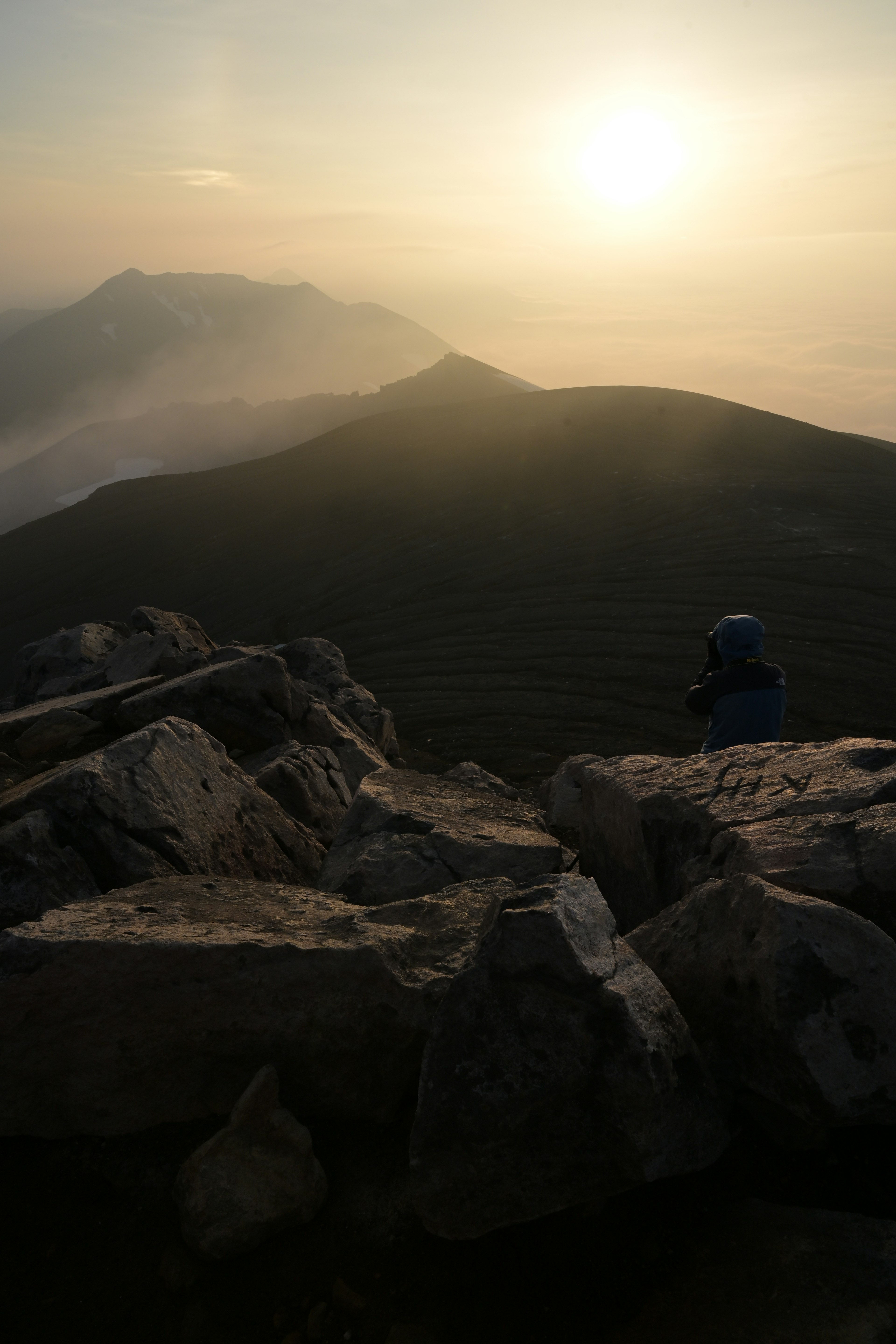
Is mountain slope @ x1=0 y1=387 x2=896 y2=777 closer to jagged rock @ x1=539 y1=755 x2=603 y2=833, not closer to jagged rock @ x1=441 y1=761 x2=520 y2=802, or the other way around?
jagged rock @ x1=441 y1=761 x2=520 y2=802

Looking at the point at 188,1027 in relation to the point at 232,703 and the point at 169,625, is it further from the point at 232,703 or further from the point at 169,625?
the point at 169,625

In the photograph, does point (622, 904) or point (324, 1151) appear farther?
point (622, 904)

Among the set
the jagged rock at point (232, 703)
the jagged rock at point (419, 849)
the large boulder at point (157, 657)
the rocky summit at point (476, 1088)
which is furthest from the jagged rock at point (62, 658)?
the rocky summit at point (476, 1088)

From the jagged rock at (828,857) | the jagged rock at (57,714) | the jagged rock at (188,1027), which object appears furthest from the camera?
the jagged rock at (57,714)

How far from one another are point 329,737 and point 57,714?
2404 mm

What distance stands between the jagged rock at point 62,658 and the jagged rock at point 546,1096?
1060 centimetres

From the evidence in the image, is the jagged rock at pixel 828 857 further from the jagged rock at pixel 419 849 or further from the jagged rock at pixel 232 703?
the jagged rock at pixel 232 703

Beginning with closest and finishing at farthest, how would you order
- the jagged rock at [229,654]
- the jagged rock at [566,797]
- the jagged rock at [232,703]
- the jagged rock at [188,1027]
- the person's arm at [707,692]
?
the jagged rock at [188,1027], the person's arm at [707,692], the jagged rock at [232,703], the jagged rock at [566,797], the jagged rock at [229,654]

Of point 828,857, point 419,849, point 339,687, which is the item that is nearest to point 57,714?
point 419,849

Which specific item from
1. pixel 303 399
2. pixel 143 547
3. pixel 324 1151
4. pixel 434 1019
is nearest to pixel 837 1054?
pixel 434 1019

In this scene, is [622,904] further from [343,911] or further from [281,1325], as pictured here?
[281,1325]

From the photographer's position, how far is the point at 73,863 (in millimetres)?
4211

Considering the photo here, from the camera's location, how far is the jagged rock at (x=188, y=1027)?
306 centimetres

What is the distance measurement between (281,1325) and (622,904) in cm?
272
